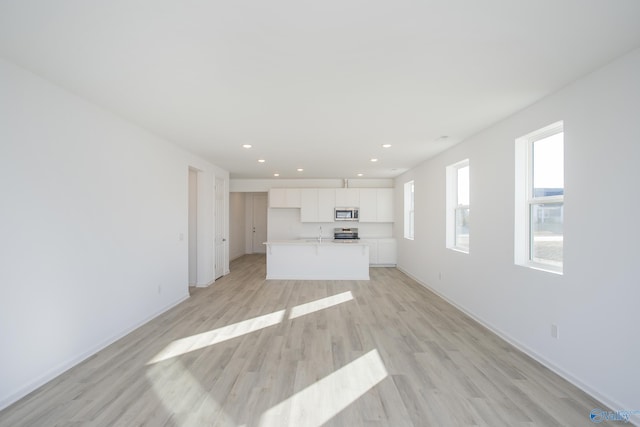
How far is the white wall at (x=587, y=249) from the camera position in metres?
2.08

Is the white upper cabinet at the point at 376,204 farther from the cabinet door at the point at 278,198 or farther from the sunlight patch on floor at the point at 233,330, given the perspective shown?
the sunlight patch on floor at the point at 233,330

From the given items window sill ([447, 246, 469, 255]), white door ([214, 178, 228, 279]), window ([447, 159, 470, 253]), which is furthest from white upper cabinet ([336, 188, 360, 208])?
window sill ([447, 246, 469, 255])

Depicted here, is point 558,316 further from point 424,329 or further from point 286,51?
point 286,51

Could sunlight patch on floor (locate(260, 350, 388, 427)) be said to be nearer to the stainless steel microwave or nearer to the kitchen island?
the kitchen island

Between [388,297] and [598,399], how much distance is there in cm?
313

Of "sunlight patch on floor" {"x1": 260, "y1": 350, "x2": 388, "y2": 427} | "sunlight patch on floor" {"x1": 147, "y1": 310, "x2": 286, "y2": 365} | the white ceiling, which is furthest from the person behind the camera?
"sunlight patch on floor" {"x1": 147, "y1": 310, "x2": 286, "y2": 365}

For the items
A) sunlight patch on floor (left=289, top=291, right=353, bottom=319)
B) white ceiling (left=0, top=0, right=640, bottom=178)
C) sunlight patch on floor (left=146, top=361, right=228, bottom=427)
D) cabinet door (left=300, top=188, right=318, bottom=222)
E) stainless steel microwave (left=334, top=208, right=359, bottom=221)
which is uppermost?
white ceiling (left=0, top=0, right=640, bottom=178)

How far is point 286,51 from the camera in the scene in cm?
208

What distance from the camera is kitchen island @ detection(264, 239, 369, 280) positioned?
6.68 meters

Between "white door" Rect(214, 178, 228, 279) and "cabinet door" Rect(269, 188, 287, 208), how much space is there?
5.12 ft

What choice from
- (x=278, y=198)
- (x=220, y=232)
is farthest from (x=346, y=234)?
(x=220, y=232)

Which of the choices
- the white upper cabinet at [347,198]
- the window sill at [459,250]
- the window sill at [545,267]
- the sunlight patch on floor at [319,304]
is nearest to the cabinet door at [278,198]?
the white upper cabinet at [347,198]

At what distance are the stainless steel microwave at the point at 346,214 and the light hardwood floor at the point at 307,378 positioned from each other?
4230 mm

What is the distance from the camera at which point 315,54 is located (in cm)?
212
